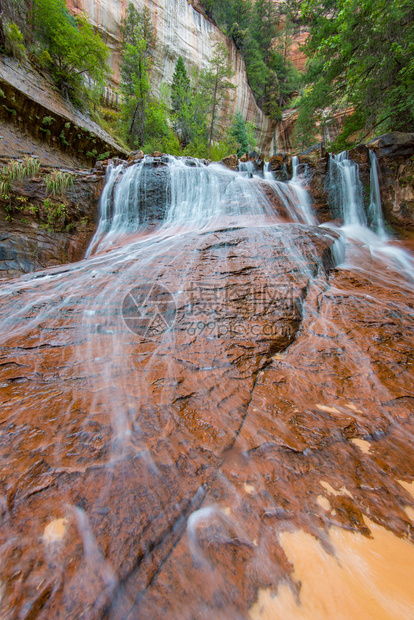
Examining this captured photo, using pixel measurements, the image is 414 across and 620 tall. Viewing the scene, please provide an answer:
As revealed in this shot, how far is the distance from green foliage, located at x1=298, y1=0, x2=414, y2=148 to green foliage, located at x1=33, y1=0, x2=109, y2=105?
9.29 m

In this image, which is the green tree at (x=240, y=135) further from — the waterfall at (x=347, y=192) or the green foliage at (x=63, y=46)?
the waterfall at (x=347, y=192)

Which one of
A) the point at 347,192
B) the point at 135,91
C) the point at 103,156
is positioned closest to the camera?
the point at 347,192

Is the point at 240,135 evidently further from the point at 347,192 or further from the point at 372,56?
the point at 347,192

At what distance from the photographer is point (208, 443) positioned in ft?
4.63

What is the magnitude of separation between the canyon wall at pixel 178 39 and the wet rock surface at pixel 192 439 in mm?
23551

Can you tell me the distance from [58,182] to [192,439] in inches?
323

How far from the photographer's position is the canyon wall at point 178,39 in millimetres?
18344

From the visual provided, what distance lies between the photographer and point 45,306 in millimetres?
2746

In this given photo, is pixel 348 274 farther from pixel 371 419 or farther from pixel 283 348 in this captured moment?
pixel 371 419

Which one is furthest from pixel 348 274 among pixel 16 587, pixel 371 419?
pixel 16 587

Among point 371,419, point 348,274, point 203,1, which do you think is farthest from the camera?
point 203,1

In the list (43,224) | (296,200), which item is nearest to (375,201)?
(296,200)

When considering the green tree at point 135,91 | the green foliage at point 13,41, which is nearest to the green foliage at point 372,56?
the green tree at point 135,91

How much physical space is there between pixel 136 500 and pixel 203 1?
1615 inches
